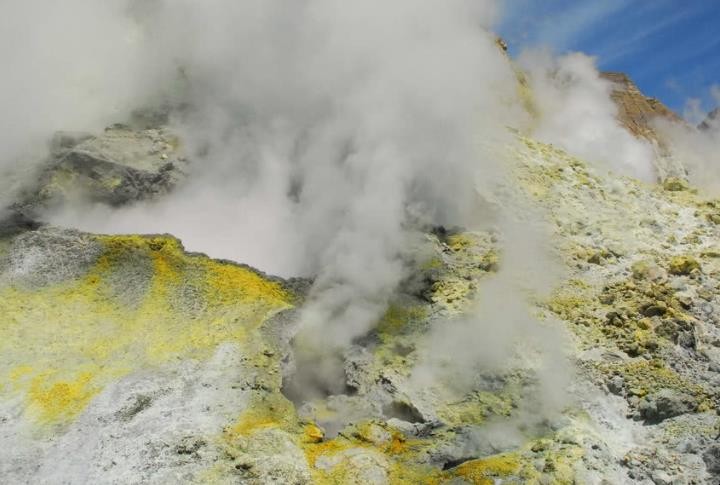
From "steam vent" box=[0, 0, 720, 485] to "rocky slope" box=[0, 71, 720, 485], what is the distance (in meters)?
0.05

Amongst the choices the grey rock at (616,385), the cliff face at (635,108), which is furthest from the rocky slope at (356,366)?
the cliff face at (635,108)

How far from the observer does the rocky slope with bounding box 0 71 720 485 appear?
9938mm

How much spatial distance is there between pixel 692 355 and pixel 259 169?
38.5 feet

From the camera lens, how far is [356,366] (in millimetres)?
12633

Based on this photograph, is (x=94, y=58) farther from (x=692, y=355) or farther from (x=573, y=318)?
(x=692, y=355)

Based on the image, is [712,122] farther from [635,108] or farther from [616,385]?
[616,385]

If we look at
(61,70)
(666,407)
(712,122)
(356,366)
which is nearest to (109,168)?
(61,70)

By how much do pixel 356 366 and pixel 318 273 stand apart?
2.80 metres

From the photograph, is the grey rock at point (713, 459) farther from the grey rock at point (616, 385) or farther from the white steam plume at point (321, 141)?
the white steam plume at point (321, 141)

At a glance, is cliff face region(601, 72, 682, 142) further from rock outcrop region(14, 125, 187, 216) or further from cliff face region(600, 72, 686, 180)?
rock outcrop region(14, 125, 187, 216)

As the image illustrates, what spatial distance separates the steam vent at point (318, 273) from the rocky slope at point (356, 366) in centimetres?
5

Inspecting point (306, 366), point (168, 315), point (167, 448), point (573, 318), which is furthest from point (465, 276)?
point (167, 448)

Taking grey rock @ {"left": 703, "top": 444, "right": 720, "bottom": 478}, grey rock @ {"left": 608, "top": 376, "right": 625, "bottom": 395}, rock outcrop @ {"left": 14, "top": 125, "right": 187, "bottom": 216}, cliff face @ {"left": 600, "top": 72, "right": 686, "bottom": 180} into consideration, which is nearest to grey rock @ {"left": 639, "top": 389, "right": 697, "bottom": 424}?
grey rock @ {"left": 608, "top": 376, "right": 625, "bottom": 395}

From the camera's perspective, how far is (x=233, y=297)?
1338 centimetres
